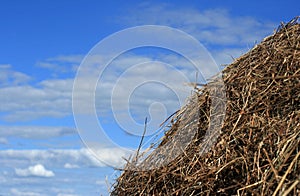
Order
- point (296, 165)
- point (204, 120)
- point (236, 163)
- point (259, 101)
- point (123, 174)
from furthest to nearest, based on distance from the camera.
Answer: point (123, 174), point (204, 120), point (259, 101), point (236, 163), point (296, 165)

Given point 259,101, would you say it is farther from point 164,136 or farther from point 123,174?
point 123,174

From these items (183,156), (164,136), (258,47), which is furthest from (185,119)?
(258,47)

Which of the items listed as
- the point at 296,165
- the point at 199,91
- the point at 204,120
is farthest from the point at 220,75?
the point at 296,165

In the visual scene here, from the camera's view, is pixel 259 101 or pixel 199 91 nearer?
pixel 259 101

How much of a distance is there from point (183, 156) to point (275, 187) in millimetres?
1044

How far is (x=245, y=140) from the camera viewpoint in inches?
171

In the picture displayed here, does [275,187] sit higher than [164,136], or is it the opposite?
[164,136]

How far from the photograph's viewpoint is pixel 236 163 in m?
4.25

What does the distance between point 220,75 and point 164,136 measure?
0.80 meters

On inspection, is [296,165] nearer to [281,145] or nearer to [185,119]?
[281,145]

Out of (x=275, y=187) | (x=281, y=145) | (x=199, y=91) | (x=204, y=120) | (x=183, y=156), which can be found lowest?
(x=275, y=187)

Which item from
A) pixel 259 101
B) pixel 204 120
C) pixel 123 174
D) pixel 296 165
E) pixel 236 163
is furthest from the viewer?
pixel 123 174

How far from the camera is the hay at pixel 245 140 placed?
4.00 m

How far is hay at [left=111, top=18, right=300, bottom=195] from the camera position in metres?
4.00
